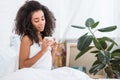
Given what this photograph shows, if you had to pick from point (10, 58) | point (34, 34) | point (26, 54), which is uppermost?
point (34, 34)

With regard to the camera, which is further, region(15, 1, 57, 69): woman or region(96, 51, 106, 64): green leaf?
region(96, 51, 106, 64): green leaf

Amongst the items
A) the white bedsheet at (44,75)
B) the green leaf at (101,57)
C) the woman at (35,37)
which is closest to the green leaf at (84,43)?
the green leaf at (101,57)

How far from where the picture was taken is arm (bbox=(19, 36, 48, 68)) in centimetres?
157

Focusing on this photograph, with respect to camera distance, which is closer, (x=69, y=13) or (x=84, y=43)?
(x=84, y=43)

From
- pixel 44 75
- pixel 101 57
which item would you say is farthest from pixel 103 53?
pixel 44 75

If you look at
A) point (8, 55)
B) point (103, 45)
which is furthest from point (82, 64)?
point (8, 55)

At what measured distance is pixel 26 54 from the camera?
1613 millimetres

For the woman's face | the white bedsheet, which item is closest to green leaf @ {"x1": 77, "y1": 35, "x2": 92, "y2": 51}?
the woman's face

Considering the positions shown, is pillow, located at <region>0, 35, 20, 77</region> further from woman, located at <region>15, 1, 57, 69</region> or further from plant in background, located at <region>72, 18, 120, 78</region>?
plant in background, located at <region>72, 18, 120, 78</region>

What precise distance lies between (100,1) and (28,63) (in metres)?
1.17

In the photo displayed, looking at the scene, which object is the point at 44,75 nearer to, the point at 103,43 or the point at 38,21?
the point at 38,21

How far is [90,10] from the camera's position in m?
2.51

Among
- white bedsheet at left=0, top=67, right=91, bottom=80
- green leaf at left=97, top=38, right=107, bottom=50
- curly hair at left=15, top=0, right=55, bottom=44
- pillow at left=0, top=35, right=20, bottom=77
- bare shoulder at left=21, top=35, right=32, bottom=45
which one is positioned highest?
curly hair at left=15, top=0, right=55, bottom=44

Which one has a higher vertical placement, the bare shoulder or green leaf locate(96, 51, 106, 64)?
the bare shoulder
